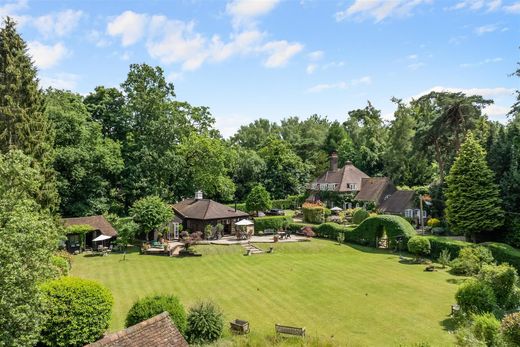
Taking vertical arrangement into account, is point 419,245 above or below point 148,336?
above

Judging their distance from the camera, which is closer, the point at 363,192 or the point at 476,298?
the point at 476,298

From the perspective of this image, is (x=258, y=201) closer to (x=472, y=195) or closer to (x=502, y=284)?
(x=472, y=195)

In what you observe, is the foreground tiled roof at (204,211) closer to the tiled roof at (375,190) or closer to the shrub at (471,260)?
the tiled roof at (375,190)

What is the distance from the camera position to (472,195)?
3362 cm

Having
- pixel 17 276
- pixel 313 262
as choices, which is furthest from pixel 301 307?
pixel 17 276

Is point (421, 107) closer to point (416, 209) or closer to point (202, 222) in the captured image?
point (416, 209)

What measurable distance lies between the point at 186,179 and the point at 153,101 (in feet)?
36.9

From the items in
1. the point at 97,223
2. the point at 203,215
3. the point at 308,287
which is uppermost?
the point at 203,215

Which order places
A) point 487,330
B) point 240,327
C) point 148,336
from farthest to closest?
point 240,327 < point 487,330 < point 148,336

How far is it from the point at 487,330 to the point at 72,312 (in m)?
16.0

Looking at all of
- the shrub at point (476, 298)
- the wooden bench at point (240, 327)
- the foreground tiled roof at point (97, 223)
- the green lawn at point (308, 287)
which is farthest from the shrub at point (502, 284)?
the foreground tiled roof at point (97, 223)

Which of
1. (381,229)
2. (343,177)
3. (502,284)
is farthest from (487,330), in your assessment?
(343,177)

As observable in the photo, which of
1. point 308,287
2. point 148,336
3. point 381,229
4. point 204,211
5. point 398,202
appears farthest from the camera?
point 398,202

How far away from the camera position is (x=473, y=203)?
33500 mm
